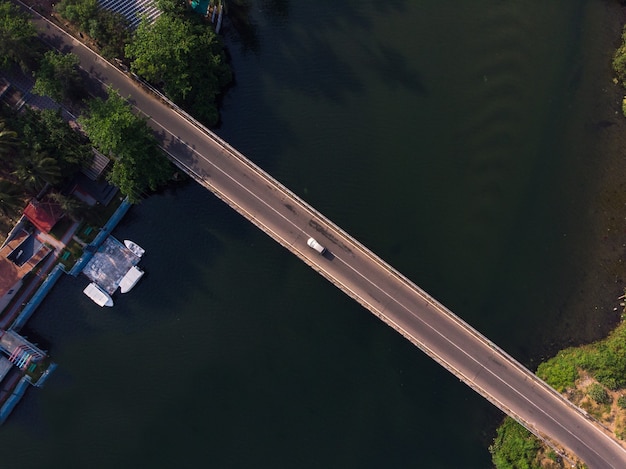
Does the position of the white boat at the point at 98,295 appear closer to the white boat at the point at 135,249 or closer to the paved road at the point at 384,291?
the white boat at the point at 135,249

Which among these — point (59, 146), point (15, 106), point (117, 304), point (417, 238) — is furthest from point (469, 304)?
point (15, 106)

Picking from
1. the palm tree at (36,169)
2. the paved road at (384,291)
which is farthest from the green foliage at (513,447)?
the palm tree at (36,169)

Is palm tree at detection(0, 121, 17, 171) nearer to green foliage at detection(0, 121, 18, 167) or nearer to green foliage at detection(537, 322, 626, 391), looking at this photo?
green foliage at detection(0, 121, 18, 167)

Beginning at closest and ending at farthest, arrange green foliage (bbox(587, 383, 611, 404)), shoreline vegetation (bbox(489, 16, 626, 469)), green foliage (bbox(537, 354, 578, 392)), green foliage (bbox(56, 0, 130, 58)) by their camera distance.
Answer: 1. green foliage (bbox(587, 383, 611, 404))
2. shoreline vegetation (bbox(489, 16, 626, 469))
3. green foliage (bbox(537, 354, 578, 392))
4. green foliage (bbox(56, 0, 130, 58))

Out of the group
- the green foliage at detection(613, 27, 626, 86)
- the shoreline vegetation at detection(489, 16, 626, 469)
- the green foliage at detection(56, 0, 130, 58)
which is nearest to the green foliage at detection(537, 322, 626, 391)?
the shoreline vegetation at detection(489, 16, 626, 469)

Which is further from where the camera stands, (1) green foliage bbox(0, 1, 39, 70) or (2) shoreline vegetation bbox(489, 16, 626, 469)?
(2) shoreline vegetation bbox(489, 16, 626, 469)

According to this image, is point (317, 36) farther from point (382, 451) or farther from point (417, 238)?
point (382, 451)

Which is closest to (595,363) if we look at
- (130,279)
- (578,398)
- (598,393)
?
(598,393)
